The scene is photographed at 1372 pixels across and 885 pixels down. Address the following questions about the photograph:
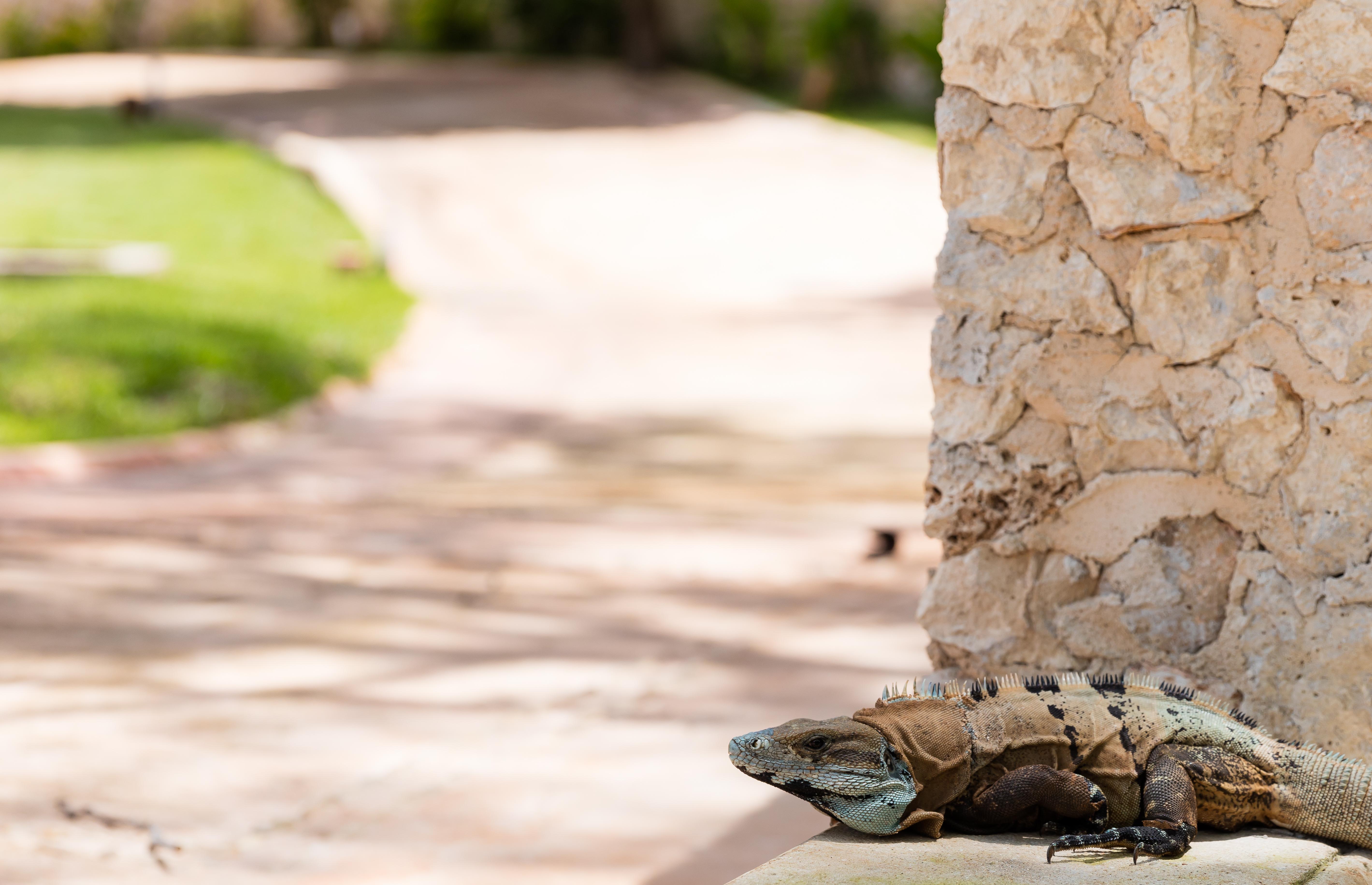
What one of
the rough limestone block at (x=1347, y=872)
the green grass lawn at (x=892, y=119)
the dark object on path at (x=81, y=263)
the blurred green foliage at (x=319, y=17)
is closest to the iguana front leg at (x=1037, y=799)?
the rough limestone block at (x=1347, y=872)

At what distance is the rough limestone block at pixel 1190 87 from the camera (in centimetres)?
303

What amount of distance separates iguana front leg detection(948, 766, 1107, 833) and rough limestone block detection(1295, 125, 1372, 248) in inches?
50.1

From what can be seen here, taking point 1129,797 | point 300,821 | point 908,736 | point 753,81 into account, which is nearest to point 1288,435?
point 1129,797

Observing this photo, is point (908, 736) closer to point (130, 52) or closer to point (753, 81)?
point (753, 81)

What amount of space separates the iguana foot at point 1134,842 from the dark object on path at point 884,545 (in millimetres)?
3391

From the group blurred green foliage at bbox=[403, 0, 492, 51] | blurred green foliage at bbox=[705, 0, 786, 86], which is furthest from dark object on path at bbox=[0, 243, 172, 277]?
blurred green foliage at bbox=[403, 0, 492, 51]

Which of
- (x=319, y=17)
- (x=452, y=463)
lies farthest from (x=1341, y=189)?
(x=319, y=17)

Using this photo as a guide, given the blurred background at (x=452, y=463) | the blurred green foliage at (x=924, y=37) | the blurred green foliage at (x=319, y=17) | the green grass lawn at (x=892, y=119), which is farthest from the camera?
the blurred green foliage at (x=319, y=17)

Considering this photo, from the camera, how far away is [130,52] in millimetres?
32344

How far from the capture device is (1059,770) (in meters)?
2.74

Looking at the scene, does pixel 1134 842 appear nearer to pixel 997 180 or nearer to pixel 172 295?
pixel 997 180

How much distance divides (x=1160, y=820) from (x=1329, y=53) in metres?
1.62

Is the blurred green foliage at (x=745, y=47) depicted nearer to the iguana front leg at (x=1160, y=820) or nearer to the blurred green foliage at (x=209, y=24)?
the blurred green foliage at (x=209, y=24)

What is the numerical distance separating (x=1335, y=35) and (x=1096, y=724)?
4.97ft
